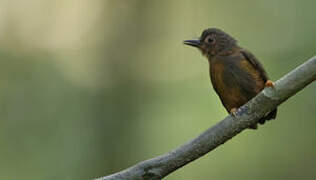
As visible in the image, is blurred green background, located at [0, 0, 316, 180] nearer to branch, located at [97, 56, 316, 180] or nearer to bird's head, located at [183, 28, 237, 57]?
bird's head, located at [183, 28, 237, 57]

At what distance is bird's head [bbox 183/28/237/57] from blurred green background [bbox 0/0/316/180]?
9.10 ft

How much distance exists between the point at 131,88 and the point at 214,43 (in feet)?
12.5

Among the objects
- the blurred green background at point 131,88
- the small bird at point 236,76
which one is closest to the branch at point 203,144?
the small bird at point 236,76

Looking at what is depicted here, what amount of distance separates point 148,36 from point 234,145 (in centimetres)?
156

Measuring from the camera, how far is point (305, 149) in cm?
693

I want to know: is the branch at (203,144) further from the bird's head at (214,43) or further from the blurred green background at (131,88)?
the blurred green background at (131,88)

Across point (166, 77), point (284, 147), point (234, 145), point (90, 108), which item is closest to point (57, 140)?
point (90, 108)

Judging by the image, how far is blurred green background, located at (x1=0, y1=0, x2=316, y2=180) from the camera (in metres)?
7.11

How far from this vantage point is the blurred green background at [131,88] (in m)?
7.11

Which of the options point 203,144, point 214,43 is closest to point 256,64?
point 214,43

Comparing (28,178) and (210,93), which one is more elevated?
(210,93)

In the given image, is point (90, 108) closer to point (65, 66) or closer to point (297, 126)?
point (65, 66)

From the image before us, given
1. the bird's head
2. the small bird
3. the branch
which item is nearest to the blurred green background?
the bird's head

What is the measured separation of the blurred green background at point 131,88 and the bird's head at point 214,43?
277cm
